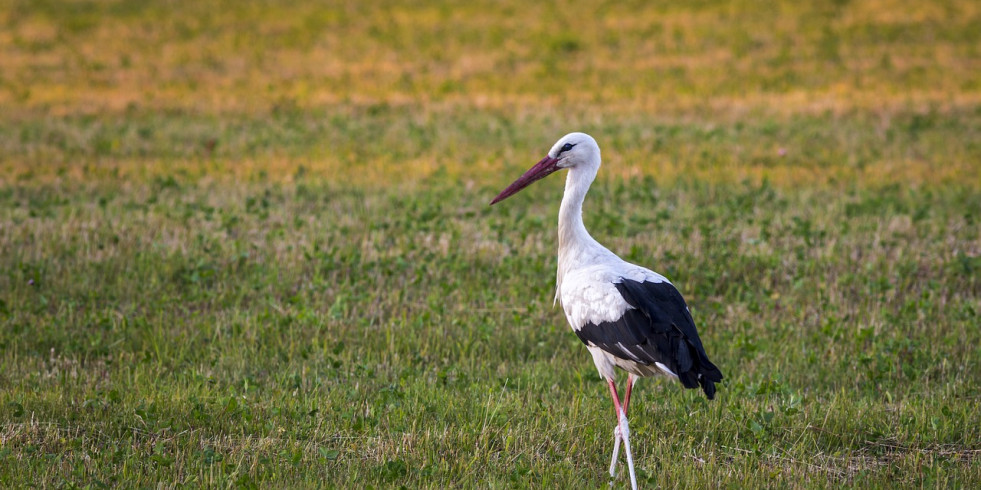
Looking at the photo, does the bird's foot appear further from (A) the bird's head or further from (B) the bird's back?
(A) the bird's head

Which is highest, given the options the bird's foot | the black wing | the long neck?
the long neck

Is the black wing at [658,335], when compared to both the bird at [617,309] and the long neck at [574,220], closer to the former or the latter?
the bird at [617,309]

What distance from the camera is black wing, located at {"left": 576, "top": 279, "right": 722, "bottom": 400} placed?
528cm

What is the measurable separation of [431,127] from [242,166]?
13.4ft

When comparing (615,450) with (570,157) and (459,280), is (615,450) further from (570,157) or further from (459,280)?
(459,280)

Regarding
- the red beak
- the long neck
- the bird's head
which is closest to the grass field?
the long neck

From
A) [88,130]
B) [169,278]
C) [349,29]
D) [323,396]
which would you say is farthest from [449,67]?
[323,396]

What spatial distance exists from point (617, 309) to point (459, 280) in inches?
131

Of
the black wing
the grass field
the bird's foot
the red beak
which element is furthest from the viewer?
the red beak

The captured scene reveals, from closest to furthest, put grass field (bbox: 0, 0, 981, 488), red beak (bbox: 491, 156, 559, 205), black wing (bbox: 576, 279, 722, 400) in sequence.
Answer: black wing (bbox: 576, 279, 722, 400) → grass field (bbox: 0, 0, 981, 488) → red beak (bbox: 491, 156, 559, 205)

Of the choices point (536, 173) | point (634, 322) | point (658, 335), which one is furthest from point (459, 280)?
point (658, 335)

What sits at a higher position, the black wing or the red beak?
the red beak

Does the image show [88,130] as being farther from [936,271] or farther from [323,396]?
[936,271]

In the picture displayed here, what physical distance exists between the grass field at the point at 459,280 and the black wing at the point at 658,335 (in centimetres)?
61
